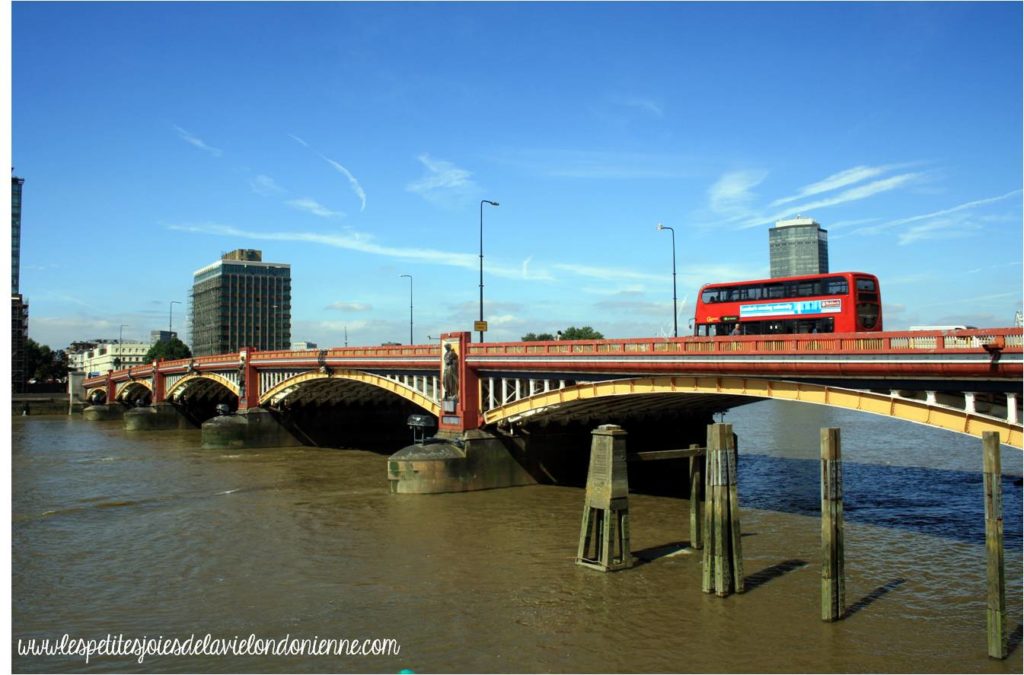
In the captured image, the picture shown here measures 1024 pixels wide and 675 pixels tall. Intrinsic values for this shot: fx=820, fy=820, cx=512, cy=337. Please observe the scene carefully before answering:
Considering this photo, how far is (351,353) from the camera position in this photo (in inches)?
1763

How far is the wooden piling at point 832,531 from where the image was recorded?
50.4 ft

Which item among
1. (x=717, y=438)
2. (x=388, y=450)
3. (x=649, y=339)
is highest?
(x=649, y=339)

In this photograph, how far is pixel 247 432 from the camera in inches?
2120

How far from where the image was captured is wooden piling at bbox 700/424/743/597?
17609 mm

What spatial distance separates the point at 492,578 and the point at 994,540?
10.9m

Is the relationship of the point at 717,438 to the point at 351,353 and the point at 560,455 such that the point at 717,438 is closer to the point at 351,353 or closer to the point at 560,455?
the point at 560,455

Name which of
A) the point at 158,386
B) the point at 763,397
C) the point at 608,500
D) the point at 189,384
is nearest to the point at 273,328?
the point at 158,386

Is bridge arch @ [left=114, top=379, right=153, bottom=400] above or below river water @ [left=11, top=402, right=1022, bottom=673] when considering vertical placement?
above

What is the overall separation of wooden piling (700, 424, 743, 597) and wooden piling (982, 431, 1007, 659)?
5080 millimetres

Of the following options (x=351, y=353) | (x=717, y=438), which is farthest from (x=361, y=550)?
(x=351, y=353)

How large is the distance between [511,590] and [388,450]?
34839 mm

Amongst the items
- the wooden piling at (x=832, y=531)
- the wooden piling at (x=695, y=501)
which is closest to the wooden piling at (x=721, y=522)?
the wooden piling at (x=832, y=531)

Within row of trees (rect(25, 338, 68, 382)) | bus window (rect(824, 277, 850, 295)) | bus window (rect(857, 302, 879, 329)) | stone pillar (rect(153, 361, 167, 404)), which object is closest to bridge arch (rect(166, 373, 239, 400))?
stone pillar (rect(153, 361, 167, 404))

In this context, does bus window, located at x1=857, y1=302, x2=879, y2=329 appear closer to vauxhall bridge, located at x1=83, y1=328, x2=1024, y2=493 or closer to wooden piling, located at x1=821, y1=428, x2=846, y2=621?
vauxhall bridge, located at x1=83, y1=328, x2=1024, y2=493
